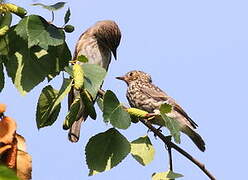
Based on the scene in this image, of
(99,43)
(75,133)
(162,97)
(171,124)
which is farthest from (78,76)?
(99,43)

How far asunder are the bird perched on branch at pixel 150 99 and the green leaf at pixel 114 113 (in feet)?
10.2

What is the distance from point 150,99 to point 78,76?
4325mm

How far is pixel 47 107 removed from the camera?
2711 millimetres

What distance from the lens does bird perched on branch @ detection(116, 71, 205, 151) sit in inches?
244

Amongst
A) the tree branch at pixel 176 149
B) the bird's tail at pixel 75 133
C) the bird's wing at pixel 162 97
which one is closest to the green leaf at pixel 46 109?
the tree branch at pixel 176 149

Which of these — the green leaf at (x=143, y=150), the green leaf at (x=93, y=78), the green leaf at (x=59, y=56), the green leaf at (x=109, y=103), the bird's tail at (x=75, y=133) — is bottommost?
the bird's tail at (x=75, y=133)

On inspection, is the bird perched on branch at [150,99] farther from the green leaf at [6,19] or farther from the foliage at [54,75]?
the green leaf at [6,19]

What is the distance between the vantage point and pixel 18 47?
8.73ft

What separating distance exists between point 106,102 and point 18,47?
44cm

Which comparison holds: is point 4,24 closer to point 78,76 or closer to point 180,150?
point 78,76

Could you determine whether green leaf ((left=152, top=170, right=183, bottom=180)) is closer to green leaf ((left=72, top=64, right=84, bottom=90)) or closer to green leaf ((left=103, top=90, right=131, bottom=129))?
green leaf ((left=103, top=90, right=131, bottom=129))

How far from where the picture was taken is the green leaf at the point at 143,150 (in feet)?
10.5

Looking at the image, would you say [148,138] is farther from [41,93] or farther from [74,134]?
[74,134]

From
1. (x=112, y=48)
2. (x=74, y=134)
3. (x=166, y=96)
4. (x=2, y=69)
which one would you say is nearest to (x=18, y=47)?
(x=2, y=69)
